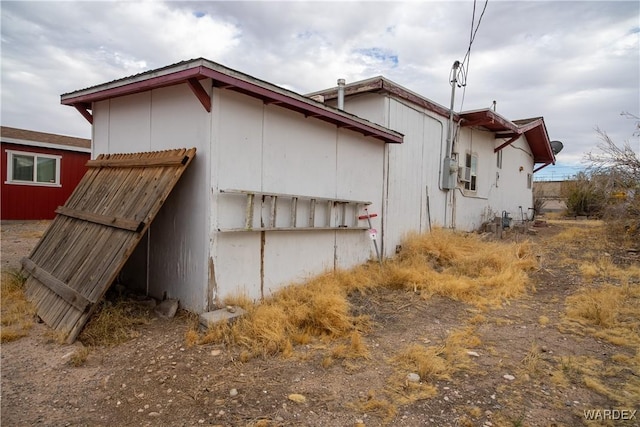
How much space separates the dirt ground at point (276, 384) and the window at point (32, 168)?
11246 millimetres

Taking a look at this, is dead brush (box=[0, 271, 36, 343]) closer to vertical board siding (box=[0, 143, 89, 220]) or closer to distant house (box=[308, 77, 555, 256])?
distant house (box=[308, 77, 555, 256])

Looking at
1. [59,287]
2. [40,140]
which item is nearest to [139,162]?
[59,287]

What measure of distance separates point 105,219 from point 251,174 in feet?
5.78

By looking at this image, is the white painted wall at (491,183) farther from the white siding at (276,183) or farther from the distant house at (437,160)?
the white siding at (276,183)

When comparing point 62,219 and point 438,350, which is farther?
point 62,219

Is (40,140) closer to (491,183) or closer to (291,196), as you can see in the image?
(291,196)

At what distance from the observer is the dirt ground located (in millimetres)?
2506

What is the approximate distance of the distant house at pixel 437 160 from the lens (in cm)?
748

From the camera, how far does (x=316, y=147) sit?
556cm

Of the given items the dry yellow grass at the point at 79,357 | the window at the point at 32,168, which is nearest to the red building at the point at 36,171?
the window at the point at 32,168

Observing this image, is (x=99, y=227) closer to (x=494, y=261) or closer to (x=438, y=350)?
(x=438, y=350)

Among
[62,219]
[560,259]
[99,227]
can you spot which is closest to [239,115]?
[99,227]

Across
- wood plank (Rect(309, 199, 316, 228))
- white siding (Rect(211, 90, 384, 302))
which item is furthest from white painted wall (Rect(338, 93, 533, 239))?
wood plank (Rect(309, 199, 316, 228))

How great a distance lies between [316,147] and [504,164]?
9681 millimetres
